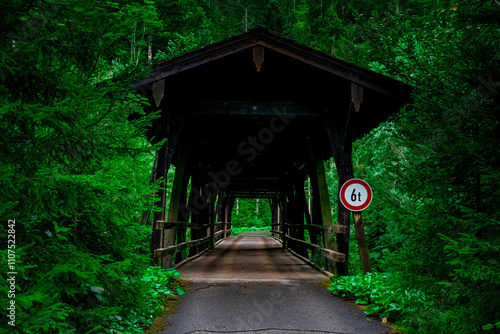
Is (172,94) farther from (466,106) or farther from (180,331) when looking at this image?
(466,106)

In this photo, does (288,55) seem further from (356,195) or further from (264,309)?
(264,309)

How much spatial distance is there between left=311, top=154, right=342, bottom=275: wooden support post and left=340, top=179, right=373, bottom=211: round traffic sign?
1239 mm

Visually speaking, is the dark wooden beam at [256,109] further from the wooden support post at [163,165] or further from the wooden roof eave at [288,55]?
the wooden roof eave at [288,55]

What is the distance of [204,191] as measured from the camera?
54.3 feet

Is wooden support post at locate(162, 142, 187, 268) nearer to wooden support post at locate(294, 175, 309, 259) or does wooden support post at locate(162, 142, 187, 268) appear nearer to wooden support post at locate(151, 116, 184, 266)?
wooden support post at locate(151, 116, 184, 266)

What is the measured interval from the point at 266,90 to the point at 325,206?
2992 millimetres

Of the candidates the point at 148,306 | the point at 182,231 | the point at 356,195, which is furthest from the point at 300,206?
the point at 148,306

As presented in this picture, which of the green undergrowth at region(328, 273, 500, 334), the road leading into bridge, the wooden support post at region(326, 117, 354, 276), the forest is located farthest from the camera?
the wooden support post at region(326, 117, 354, 276)

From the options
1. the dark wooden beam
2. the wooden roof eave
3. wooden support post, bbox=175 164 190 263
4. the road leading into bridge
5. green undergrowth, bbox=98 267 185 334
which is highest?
the wooden roof eave

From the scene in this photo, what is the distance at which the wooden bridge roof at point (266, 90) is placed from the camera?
23.2ft

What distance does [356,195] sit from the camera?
23.0ft

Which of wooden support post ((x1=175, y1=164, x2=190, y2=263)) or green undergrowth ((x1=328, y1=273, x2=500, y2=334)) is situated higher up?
wooden support post ((x1=175, y1=164, x2=190, y2=263))

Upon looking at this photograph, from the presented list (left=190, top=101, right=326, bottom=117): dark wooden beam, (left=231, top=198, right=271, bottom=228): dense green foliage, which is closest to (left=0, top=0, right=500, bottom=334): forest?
(left=190, top=101, right=326, bottom=117): dark wooden beam

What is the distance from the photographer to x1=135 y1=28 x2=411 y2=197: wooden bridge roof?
709 centimetres
